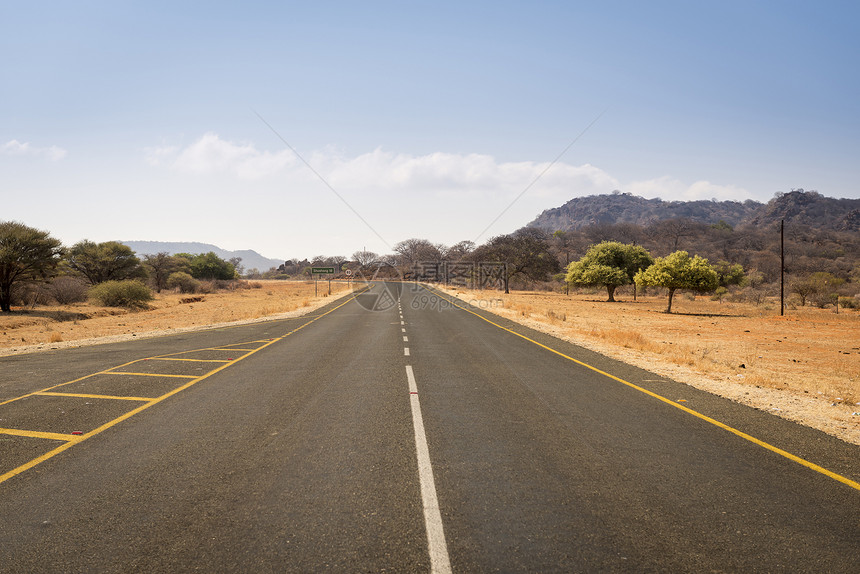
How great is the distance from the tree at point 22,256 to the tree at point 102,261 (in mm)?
21844

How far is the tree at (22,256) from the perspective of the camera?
31328 millimetres

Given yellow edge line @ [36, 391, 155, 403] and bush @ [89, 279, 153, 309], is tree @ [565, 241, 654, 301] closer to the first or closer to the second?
bush @ [89, 279, 153, 309]

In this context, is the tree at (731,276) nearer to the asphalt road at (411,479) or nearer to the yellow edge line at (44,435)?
the asphalt road at (411,479)

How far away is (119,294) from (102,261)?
20.1 m

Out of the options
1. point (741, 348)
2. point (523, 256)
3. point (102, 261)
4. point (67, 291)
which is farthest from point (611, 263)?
point (102, 261)

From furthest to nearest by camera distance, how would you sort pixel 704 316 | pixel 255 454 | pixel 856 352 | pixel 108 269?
1. pixel 108 269
2. pixel 704 316
3. pixel 856 352
4. pixel 255 454

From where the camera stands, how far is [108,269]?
54969mm

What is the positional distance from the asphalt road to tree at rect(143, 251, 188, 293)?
71.2 m

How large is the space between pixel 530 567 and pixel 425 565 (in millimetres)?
706

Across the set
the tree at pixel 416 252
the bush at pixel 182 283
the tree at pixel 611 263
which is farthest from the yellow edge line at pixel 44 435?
the tree at pixel 416 252

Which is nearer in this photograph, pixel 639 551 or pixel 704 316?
pixel 639 551

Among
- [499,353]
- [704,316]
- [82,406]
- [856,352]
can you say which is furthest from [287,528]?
[704,316]

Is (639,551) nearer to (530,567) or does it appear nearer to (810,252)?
(530,567)

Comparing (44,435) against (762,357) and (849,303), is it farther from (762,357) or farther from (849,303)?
(849,303)
